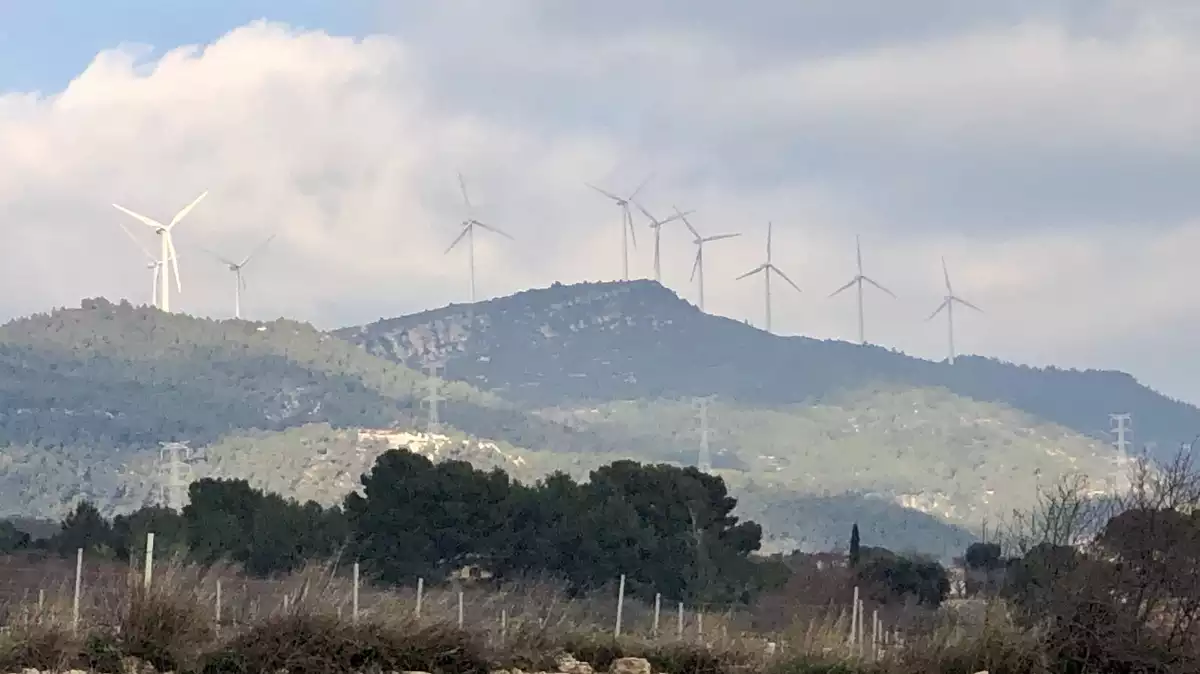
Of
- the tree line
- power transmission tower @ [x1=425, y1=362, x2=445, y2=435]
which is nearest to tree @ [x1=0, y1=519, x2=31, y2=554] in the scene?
the tree line

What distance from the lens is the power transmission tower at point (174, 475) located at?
271 ft

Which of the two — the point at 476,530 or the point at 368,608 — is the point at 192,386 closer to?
the point at 476,530

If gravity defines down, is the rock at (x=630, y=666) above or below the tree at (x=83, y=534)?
below

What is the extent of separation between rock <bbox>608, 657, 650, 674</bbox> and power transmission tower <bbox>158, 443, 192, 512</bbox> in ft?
153

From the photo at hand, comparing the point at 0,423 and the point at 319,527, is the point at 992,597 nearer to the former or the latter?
the point at 319,527

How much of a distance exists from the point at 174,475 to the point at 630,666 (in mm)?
61486

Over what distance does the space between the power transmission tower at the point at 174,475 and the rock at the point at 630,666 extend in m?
46.7

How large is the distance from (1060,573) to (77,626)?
45.5 feet

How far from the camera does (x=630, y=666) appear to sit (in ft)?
71.7

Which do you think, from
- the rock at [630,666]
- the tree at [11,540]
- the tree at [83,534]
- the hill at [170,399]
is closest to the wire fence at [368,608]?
the rock at [630,666]

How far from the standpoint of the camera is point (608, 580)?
47812 mm

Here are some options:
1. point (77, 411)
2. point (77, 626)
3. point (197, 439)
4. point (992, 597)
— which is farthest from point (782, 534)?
point (77, 626)

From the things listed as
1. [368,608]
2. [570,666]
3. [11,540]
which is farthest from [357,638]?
[11,540]

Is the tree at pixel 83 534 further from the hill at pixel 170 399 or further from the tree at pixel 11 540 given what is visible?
the hill at pixel 170 399
